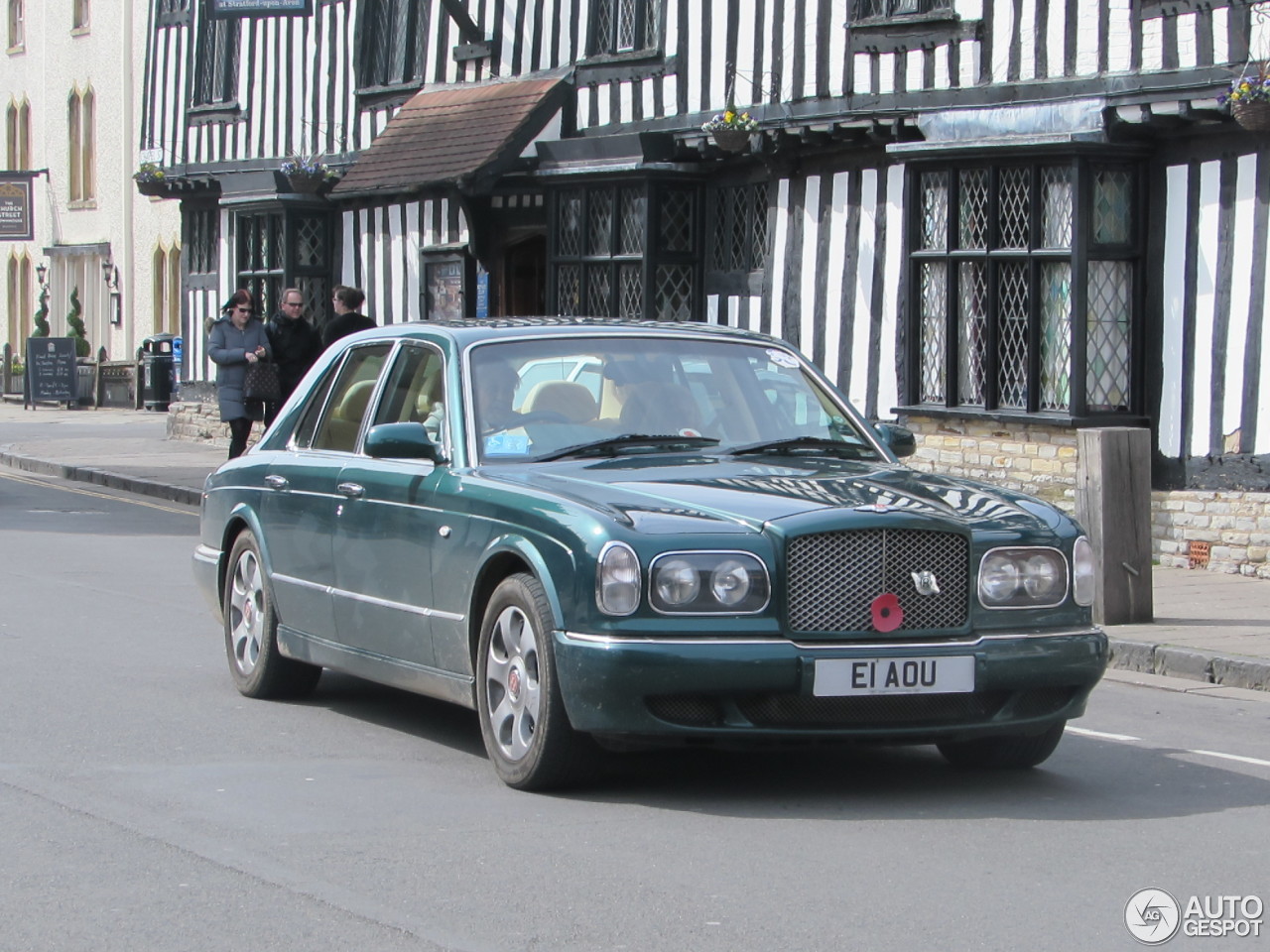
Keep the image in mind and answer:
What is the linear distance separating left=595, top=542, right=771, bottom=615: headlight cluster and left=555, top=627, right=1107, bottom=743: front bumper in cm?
11

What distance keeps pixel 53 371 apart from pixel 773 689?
33.6 meters

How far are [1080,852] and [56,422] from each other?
29312mm

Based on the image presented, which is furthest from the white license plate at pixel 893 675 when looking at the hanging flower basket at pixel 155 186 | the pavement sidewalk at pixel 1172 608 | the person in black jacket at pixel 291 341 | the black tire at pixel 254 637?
the hanging flower basket at pixel 155 186

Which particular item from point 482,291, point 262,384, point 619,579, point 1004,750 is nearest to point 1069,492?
point 262,384

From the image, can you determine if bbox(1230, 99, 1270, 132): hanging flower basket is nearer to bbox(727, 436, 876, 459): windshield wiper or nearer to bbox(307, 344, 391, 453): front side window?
bbox(727, 436, 876, 459): windshield wiper

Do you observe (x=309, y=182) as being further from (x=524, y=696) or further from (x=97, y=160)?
(x=524, y=696)

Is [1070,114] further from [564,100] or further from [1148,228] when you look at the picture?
[564,100]

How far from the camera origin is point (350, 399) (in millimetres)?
8633

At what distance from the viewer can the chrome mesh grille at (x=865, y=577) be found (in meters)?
6.57

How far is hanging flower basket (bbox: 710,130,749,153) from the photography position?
60.4 ft

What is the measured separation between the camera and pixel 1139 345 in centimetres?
1534

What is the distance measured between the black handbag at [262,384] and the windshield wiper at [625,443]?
1232 cm

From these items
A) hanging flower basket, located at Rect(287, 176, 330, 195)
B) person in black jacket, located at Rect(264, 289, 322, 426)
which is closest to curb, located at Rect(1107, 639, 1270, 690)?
person in black jacket, located at Rect(264, 289, 322, 426)

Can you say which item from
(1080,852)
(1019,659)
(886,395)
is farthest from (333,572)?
(886,395)
